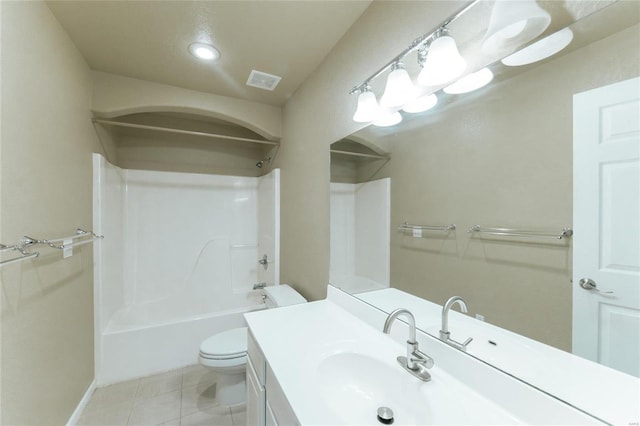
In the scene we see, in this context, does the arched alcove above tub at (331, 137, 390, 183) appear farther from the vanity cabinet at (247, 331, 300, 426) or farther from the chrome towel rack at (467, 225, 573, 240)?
the vanity cabinet at (247, 331, 300, 426)

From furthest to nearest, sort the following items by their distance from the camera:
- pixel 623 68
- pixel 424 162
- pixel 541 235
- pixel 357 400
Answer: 1. pixel 424 162
2. pixel 357 400
3. pixel 541 235
4. pixel 623 68

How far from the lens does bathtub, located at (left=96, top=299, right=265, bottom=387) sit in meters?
2.08

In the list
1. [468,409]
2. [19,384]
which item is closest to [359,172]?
[468,409]

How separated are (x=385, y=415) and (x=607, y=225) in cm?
80

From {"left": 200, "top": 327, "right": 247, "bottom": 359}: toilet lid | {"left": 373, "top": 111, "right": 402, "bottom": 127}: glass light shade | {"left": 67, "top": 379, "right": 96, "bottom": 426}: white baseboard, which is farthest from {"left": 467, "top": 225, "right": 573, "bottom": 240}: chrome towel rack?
{"left": 67, "top": 379, "right": 96, "bottom": 426}: white baseboard

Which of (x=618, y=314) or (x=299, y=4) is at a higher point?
(x=299, y=4)

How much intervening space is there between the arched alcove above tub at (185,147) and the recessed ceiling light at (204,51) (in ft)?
2.75

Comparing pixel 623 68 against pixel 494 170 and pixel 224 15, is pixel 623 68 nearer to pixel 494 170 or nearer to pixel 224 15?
pixel 494 170

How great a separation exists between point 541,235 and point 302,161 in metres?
1.70

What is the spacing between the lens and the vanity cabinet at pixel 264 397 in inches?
32.9

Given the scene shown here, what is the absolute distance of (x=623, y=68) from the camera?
1.82 ft

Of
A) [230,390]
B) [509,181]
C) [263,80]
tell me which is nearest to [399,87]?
[509,181]

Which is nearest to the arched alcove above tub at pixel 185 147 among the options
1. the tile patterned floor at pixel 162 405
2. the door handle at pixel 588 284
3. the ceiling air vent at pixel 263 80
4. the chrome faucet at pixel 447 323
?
the ceiling air vent at pixel 263 80

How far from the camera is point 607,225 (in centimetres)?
58
